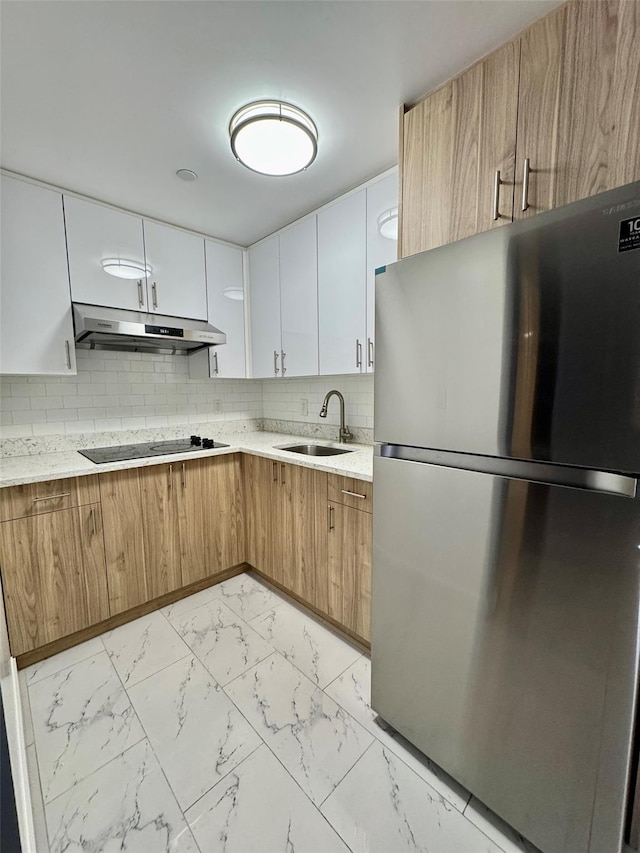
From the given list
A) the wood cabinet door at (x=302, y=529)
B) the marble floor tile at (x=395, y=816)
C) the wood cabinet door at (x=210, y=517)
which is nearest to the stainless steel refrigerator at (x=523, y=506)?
the marble floor tile at (x=395, y=816)

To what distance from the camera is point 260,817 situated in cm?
109

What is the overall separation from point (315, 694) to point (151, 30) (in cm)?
246

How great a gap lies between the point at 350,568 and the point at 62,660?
150 cm

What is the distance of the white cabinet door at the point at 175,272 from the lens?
2.21 metres

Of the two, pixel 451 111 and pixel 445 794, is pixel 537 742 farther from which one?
pixel 451 111

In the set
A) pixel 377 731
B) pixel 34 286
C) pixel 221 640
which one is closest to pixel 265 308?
pixel 34 286

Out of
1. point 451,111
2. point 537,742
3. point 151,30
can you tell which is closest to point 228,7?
point 151,30

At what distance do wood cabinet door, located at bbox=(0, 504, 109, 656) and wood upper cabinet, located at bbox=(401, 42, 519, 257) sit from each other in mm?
2003

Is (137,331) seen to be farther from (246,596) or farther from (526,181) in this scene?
(526,181)

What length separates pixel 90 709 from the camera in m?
1.46

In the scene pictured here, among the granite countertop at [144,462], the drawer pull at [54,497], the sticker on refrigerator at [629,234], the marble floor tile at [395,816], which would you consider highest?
the sticker on refrigerator at [629,234]

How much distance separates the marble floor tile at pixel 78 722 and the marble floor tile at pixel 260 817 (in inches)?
16.4

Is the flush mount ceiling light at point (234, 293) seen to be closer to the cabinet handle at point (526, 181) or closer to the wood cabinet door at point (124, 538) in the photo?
the wood cabinet door at point (124, 538)

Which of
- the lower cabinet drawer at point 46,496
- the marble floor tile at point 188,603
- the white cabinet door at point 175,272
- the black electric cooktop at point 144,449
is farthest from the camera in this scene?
the white cabinet door at point 175,272
